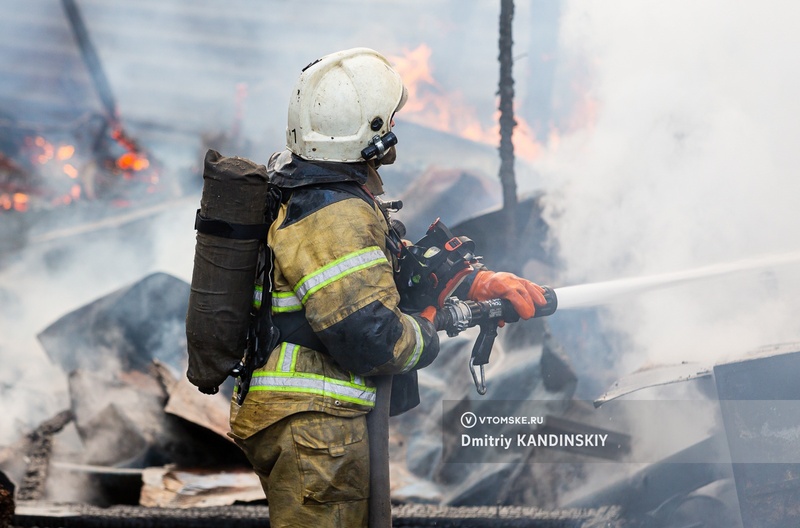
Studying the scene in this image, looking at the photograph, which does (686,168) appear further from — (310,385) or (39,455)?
(39,455)

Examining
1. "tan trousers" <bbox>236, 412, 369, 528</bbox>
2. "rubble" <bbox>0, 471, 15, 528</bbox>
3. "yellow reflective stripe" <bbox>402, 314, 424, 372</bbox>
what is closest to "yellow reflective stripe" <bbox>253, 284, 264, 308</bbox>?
"tan trousers" <bbox>236, 412, 369, 528</bbox>

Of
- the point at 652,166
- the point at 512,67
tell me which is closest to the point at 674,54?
the point at 652,166

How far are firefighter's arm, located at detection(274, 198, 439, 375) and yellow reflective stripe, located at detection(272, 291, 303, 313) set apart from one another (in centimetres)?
9

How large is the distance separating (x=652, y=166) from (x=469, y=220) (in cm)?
123

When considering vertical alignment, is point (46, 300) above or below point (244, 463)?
above

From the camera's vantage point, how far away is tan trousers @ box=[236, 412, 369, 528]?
2.99 m

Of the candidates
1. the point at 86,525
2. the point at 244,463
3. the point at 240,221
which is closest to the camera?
the point at 240,221

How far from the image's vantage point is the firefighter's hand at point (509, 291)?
349 centimetres

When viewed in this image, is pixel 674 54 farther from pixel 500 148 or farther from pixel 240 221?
pixel 240 221

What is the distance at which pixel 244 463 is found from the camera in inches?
227

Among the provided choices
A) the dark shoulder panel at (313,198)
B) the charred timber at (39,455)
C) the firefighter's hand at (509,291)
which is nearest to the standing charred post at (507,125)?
the firefighter's hand at (509,291)

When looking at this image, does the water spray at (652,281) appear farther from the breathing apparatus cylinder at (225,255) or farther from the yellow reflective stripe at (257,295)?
the breathing apparatus cylinder at (225,255)

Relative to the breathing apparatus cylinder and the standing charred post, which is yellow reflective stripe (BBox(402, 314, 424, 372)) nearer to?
the breathing apparatus cylinder

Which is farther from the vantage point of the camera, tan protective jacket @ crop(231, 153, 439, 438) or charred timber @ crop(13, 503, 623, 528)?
charred timber @ crop(13, 503, 623, 528)
